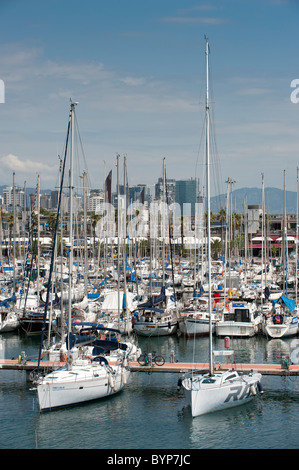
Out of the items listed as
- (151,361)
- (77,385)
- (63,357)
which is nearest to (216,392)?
(151,361)

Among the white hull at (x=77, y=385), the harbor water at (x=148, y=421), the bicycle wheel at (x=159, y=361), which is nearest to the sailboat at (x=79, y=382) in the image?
the white hull at (x=77, y=385)

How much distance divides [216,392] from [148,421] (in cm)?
343

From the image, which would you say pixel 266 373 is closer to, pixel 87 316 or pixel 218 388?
pixel 218 388

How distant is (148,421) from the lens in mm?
26016

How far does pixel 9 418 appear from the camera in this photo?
86.9 ft

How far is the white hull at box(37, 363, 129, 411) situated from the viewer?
27047mm

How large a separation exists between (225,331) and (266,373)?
13258 mm

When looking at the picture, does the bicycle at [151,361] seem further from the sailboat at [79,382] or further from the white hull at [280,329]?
the white hull at [280,329]

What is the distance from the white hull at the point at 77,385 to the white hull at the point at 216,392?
4.12 m

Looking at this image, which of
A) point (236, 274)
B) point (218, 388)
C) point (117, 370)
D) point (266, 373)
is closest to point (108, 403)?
point (117, 370)

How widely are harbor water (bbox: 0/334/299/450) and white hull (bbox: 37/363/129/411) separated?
1.42ft

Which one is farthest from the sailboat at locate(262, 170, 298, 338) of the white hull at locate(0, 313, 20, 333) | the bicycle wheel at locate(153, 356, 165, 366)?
the white hull at locate(0, 313, 20, 333)
